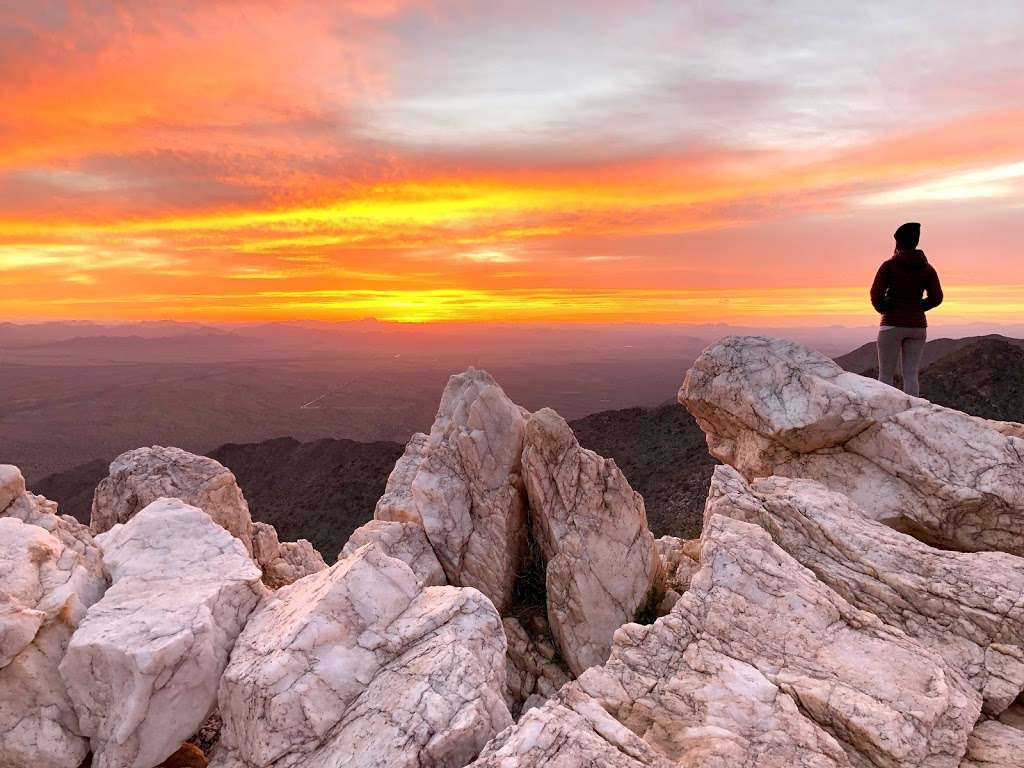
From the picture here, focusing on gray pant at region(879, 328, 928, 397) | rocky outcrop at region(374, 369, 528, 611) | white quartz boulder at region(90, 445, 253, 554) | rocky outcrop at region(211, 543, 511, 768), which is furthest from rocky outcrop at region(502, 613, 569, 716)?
gray pant at region(879, 328, 928, 397)

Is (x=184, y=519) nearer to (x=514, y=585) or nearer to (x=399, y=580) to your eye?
(x=399, y=580)

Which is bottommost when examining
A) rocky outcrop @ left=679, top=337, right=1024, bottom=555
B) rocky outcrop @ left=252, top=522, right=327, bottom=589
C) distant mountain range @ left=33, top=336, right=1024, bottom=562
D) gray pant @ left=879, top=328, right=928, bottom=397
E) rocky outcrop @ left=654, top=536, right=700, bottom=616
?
distant mountain range @ left=33, top=336, right=1024, bottom=562

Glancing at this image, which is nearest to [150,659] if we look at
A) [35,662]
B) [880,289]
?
[35,662]

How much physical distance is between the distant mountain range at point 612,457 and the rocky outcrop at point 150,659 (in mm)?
32043

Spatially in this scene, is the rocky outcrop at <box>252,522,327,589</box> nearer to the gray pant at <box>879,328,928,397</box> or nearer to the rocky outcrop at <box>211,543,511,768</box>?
the rocky outcrop at <box>211,543,511,768</box>

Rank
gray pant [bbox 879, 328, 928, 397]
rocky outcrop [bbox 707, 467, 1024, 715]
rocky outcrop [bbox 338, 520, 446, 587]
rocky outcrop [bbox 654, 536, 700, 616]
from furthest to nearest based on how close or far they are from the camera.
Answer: gray pant [bbox 879, 328, 928, 397] < rocky outcrop [bbox 338, 520, 446, 587] < rocky outcrop [bbox 654, 536, 700, 616] < rocky outcrop [bbox 707, 467, 1024, 715]

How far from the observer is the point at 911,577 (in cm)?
976

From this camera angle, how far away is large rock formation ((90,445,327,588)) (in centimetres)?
1656

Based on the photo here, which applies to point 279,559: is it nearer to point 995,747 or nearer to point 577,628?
point 577,628

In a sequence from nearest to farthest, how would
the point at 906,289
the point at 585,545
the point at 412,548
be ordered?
the point at 585,545 → the point at 412,548 → the point at 906,289

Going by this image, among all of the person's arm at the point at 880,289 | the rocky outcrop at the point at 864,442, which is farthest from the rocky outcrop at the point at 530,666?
the person's arm at the point at 880,289

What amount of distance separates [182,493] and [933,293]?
21.2 m

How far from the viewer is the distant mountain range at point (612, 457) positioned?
51438mm

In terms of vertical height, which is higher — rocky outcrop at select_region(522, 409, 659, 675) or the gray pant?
the gray pant
